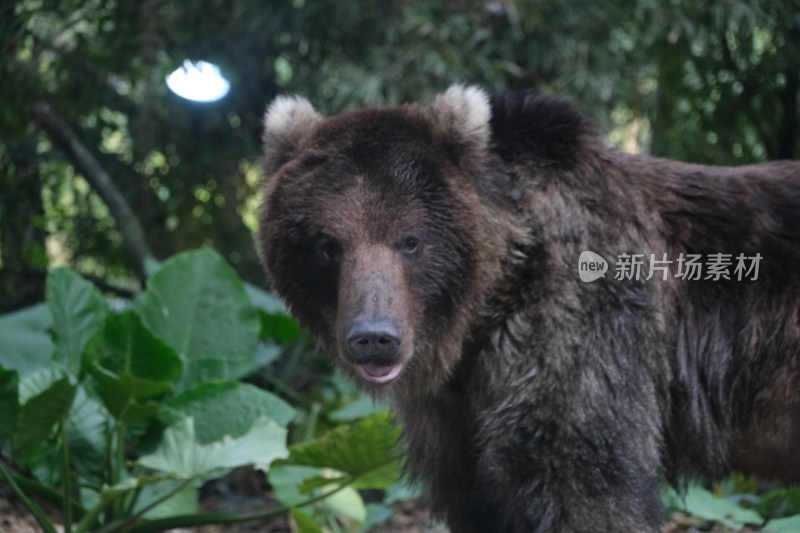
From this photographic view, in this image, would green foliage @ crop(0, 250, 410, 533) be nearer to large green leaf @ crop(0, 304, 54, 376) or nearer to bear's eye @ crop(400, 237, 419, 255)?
large green leaf @ crop(0, 304, 54, 376)

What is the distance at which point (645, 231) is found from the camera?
4.35 m

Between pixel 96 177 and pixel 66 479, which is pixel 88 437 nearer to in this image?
pixel 66 479

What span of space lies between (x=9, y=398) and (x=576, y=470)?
9.34 ft

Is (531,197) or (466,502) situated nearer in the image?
(531,197)

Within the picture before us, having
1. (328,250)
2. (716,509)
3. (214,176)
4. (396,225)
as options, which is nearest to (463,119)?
(396,225)

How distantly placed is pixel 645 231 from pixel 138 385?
8.26ft

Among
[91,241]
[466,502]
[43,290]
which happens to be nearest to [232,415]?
[466,502]

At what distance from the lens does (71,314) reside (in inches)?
233

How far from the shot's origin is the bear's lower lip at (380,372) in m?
4.09

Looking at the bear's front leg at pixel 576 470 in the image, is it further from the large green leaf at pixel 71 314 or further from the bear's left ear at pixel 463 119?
the large green leaf at pixel 71 314

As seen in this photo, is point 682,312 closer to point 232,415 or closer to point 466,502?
point 466,502

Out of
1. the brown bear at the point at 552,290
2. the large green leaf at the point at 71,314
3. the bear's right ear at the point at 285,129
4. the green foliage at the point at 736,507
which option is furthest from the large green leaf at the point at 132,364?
the green foliage at the point at 736,507

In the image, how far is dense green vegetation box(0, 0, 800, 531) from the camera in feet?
18.0

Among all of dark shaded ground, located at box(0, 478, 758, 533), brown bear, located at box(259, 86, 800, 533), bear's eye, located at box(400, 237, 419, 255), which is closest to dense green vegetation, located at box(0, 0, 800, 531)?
dark shaded ground, located at box(0, 478, 758, 533)
